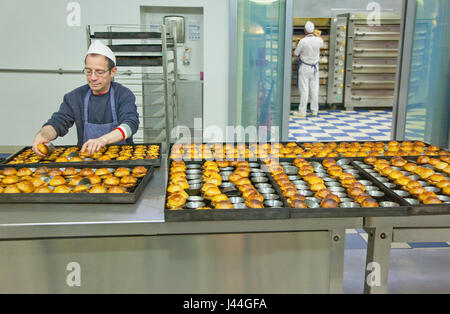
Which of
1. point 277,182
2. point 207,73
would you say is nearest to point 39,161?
point 277,182

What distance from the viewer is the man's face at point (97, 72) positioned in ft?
8.64

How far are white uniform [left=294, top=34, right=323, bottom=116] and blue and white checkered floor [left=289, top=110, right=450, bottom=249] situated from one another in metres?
0.40

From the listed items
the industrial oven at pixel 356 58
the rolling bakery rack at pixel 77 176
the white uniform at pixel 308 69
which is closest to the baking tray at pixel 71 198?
the rolling bakery rack at pixel 77 176

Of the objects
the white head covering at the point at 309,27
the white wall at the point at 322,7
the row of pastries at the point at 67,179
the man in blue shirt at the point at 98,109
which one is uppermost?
the white wall at the point at 322,7

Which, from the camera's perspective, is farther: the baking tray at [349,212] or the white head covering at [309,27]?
the white head covering at [309,27]

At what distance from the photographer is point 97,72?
2678 mm

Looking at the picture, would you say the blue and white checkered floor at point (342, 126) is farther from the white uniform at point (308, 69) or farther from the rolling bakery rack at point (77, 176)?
the rolling bakery rack at point (77, 176)

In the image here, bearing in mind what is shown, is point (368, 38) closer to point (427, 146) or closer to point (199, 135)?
point (199, 135)

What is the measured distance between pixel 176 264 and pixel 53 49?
192 inches

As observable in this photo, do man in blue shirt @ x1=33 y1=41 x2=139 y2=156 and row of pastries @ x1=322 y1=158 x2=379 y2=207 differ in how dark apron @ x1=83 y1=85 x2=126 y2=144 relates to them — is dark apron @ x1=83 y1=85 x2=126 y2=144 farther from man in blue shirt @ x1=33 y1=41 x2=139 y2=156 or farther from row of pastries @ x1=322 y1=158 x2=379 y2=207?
row of pastries @ x1=322 y1=158 x2=379 y2=207

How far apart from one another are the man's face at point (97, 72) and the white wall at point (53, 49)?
124 inches

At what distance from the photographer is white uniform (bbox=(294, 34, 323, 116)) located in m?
8.93

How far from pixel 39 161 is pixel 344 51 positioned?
877cm

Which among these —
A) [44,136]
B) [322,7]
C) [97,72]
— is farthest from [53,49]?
[322,7]
